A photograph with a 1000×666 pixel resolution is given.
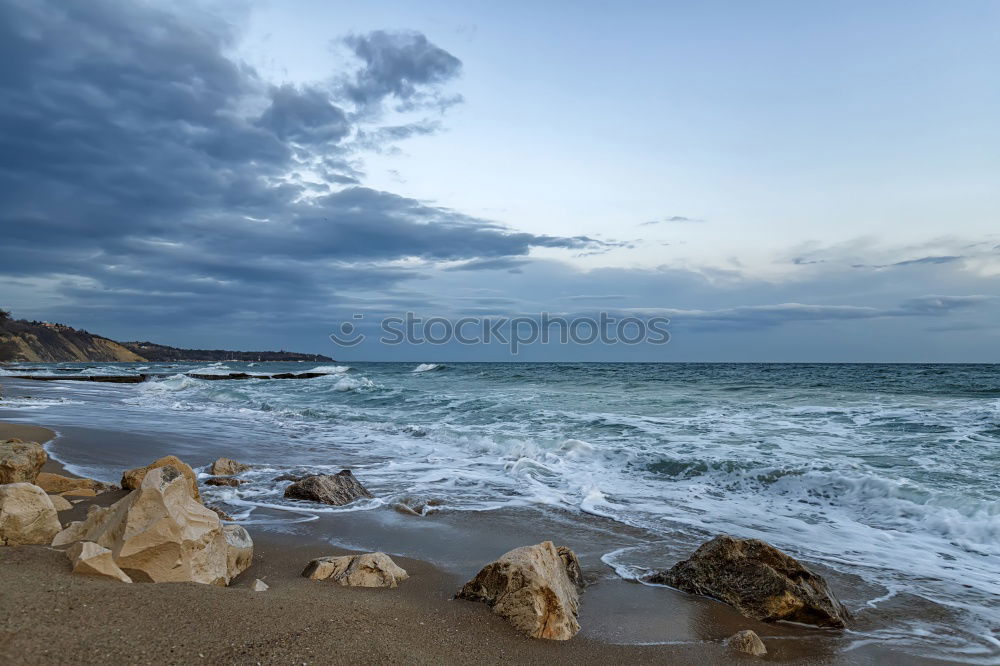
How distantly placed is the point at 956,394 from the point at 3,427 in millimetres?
27227

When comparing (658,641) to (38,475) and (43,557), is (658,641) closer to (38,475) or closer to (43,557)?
(43,557)

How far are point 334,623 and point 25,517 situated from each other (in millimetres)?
2202

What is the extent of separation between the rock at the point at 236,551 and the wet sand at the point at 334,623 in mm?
77

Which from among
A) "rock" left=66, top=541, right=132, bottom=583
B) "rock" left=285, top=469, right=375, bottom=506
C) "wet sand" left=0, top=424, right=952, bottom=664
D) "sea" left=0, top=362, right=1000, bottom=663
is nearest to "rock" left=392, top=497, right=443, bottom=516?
"sea" left=0, top=362, right=1000, bottom=663

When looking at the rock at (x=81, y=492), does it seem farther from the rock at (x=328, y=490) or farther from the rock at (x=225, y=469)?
the rock at (x=328, y=490)

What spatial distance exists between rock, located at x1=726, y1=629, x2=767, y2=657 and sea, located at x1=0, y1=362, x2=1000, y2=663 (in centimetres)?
79

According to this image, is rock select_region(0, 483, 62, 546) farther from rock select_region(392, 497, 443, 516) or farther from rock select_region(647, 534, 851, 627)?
rock select_region(647, 534, 851, 627)

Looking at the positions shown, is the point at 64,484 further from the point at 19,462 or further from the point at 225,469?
the point at 225,469

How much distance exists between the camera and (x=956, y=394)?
20688 mm

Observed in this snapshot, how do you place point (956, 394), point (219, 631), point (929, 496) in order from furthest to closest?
point (956, 394), point (929, 496), point (219, 631)

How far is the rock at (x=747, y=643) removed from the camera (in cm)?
323

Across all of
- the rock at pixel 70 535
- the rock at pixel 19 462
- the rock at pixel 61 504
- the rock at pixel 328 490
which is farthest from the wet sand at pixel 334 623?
the rock at pixel 19 462


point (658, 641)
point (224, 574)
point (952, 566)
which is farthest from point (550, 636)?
point (952, 566)

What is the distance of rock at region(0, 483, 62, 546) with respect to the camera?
3.49 meters
